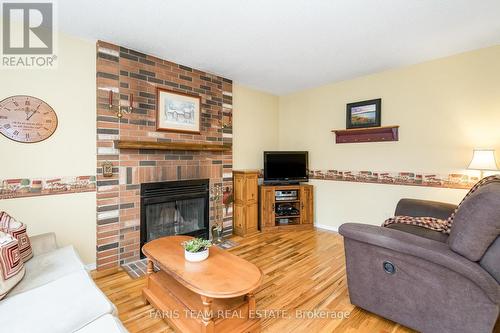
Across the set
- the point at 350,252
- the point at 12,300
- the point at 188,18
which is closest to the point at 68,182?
the point at 12,300

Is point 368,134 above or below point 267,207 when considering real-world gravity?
above

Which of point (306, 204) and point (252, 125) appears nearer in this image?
point (306, 204)

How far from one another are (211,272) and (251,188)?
7.40 ft

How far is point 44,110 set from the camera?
2.28 m

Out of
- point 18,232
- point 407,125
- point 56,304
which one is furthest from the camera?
point 407,125

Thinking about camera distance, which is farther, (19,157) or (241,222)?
(241,222)

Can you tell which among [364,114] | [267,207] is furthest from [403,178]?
[267,207]

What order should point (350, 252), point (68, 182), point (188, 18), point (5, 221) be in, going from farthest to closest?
point (68, 182) → point (188, 18) → point (350, 252) → point (5, 221)

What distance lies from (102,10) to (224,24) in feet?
3.39

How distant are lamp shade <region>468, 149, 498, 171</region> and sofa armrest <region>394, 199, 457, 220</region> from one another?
48 centimetres

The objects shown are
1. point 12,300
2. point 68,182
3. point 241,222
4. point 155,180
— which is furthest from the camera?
point 241,222

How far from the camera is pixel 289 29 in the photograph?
2346 mm

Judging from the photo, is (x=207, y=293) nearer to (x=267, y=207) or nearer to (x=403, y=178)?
(x=267, y=207)

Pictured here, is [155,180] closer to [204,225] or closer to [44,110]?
[204,225]
